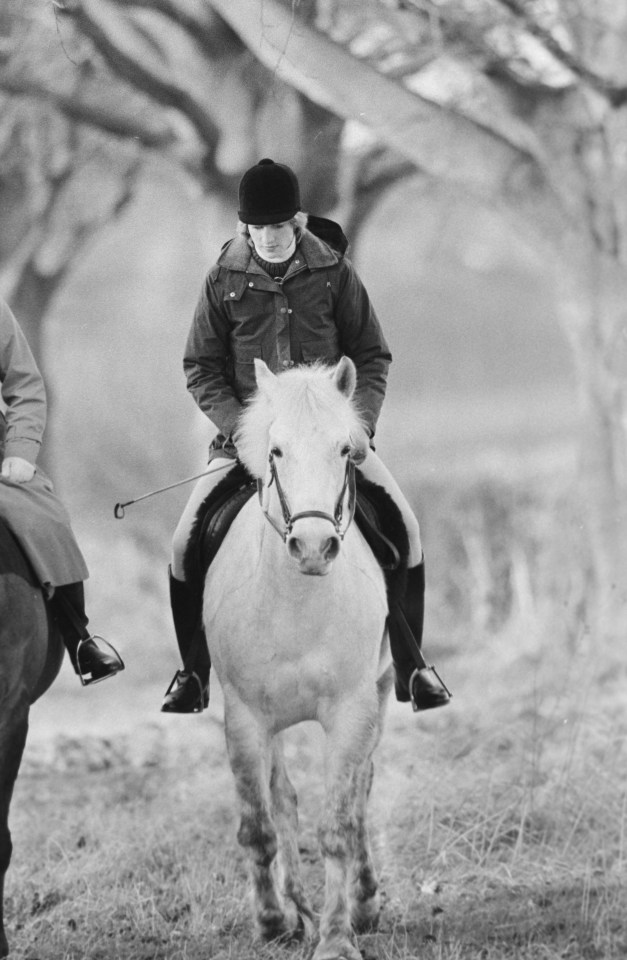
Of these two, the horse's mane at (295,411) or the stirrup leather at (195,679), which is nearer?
the horse's mane at (295,411)

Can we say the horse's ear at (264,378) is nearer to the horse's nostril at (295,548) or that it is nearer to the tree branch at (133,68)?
the horse's nostril at (295,548)

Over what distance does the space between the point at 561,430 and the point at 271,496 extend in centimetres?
1400

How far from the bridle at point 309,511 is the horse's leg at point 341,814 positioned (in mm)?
798

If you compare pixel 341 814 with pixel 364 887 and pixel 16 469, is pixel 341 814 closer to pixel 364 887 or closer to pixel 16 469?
pixel 364 887

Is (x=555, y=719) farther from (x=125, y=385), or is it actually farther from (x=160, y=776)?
(x=125, y=385)

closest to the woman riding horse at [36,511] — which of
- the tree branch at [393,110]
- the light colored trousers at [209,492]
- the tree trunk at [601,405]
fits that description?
the light colored trousers at [209,492]

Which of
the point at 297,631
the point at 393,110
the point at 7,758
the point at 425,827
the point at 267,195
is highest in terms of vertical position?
the point at 267,195

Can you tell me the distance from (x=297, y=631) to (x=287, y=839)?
45.2 inches

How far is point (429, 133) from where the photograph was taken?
8.61m

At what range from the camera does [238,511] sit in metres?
5.41

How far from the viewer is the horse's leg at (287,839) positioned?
17.9 feet

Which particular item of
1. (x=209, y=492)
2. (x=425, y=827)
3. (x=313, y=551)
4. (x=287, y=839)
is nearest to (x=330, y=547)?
(x=313, y=551)

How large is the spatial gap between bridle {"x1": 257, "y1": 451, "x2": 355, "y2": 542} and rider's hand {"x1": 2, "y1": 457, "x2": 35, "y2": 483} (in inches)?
37.8

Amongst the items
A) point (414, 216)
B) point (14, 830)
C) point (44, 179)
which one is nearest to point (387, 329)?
point (414, 216)
